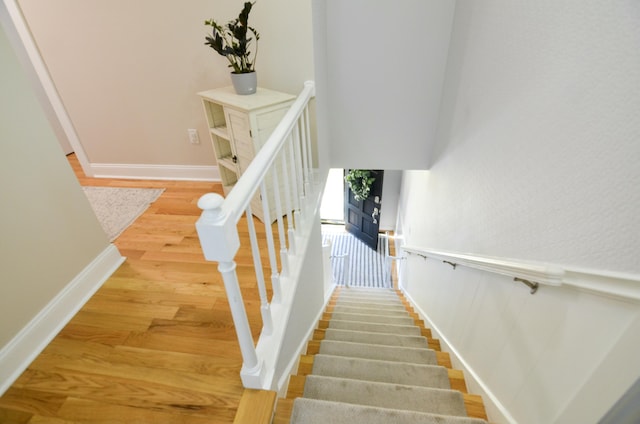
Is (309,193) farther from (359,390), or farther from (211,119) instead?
(359,390)

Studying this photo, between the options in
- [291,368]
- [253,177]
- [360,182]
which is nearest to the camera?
[253,177]

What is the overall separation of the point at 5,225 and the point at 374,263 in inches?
223

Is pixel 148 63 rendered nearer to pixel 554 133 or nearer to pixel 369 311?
pixel 554 133

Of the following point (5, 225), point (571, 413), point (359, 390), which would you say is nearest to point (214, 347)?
point (359, 390)

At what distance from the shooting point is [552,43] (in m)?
1.05

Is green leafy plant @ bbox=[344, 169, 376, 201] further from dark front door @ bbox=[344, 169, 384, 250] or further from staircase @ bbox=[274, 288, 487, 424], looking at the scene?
staircase @ bbox=[274, 288, 487, 424]

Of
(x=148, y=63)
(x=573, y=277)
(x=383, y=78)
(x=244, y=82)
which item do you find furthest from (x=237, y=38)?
(x=573, y=277)

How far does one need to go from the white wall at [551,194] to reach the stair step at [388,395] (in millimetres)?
195

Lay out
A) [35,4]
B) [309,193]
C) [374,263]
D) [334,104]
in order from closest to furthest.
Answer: [309,193]
[35,4]
[334,104]
[374,263]

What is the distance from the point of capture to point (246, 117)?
190cm

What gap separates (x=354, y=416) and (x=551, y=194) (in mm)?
1066

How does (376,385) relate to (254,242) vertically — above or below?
below

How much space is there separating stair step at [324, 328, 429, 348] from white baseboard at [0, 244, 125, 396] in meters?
1.57

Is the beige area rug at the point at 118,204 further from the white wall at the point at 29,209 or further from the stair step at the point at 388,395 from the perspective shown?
the stair step at the point at 388,395
